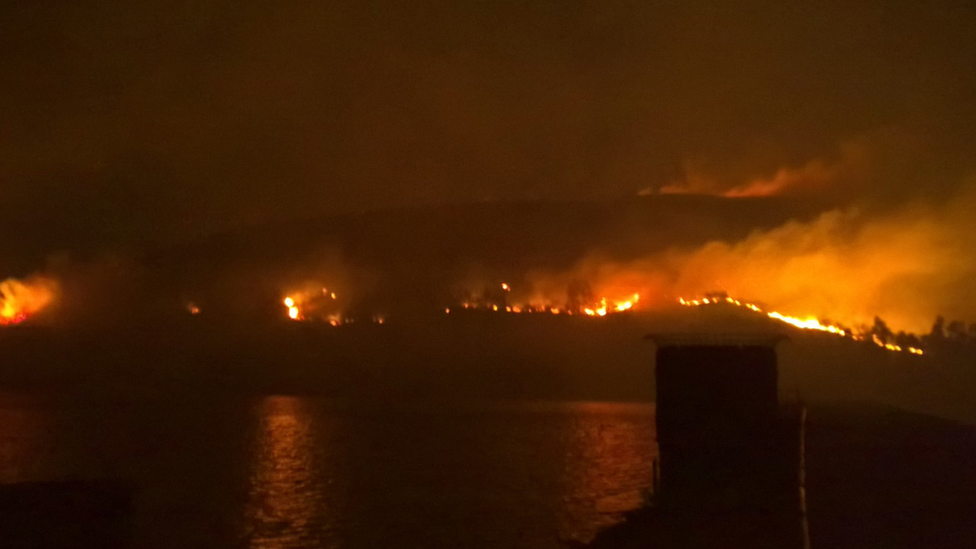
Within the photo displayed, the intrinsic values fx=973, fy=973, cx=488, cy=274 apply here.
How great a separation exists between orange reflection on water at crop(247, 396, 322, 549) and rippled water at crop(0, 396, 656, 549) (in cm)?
11

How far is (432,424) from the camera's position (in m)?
98.6

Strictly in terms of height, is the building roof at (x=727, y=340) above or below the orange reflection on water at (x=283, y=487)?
above

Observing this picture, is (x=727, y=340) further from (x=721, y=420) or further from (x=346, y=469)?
(x=346, y=469)

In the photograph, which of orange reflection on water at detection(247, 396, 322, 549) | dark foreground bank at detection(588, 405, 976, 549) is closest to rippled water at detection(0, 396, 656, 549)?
orange reflection on water at detection(247, 396, 322, 549)

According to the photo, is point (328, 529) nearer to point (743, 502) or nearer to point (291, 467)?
point (743, 502)

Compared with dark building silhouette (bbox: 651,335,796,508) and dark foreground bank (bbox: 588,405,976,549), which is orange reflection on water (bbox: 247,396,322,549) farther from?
dark building silhouette (bbox: 651,335,796,508)

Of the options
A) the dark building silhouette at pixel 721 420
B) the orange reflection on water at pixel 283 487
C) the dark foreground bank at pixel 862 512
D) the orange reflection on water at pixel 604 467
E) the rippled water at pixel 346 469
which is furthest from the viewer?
the orange reflection on water at pixel 604 467

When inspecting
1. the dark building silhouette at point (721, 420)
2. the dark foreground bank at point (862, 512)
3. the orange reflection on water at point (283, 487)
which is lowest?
the orange reflection on water at point (283, 487)

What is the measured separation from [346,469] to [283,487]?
31.6ft

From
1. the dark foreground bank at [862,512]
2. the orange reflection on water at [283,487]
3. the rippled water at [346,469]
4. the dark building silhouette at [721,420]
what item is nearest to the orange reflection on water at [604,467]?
the rippled water at [346,469]

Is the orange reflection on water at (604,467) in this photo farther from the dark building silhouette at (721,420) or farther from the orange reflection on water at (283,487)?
the orange reflection on water at (283,487)

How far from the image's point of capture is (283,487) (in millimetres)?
49656

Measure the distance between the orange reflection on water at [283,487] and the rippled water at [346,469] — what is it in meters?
0.11

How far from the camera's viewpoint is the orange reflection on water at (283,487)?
36094 mm
